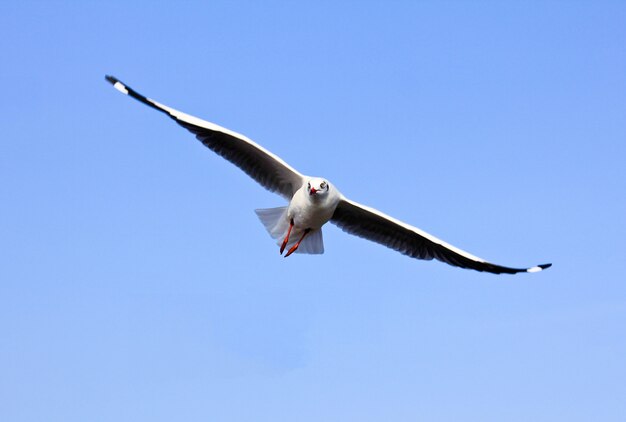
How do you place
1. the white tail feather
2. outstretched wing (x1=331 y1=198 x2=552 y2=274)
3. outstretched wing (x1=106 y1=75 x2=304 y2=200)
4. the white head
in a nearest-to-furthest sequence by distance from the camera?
the white head < outstretched wing (x1=106 y1=75 x2=304 y2=200) < the white tail feather < outstretched wing (x1=331 y1=198 x2=552 y2=274)


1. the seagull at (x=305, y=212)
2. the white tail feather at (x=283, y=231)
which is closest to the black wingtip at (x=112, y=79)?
the seagull at (x=305, y=212)

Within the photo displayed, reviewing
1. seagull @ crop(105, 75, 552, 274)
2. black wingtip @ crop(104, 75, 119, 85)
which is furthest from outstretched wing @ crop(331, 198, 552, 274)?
black wingtip @ crop(104, 75, 119, 85)

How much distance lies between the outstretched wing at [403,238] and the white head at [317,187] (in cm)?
84

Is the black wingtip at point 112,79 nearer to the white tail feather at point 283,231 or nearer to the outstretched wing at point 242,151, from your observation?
the outstretched wing at point 242,151

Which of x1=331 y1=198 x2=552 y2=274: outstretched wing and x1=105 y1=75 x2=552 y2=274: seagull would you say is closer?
x1=105 y1=75 x2=552 y2=274: seagull

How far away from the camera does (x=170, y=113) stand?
44.4 feet

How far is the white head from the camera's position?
526 inches

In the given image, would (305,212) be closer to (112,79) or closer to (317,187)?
(317,187)

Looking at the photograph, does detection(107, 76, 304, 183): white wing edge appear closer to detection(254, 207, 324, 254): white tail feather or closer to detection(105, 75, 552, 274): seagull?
detection(105, 75, 552, 274): seagull

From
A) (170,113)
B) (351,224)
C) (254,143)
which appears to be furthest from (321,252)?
(170,113)

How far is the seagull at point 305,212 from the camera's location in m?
13.6

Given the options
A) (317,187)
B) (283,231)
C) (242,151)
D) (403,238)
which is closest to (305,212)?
(317,187)

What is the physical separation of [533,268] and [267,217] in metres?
3.58

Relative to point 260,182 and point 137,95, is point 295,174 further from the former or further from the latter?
point 137,95
